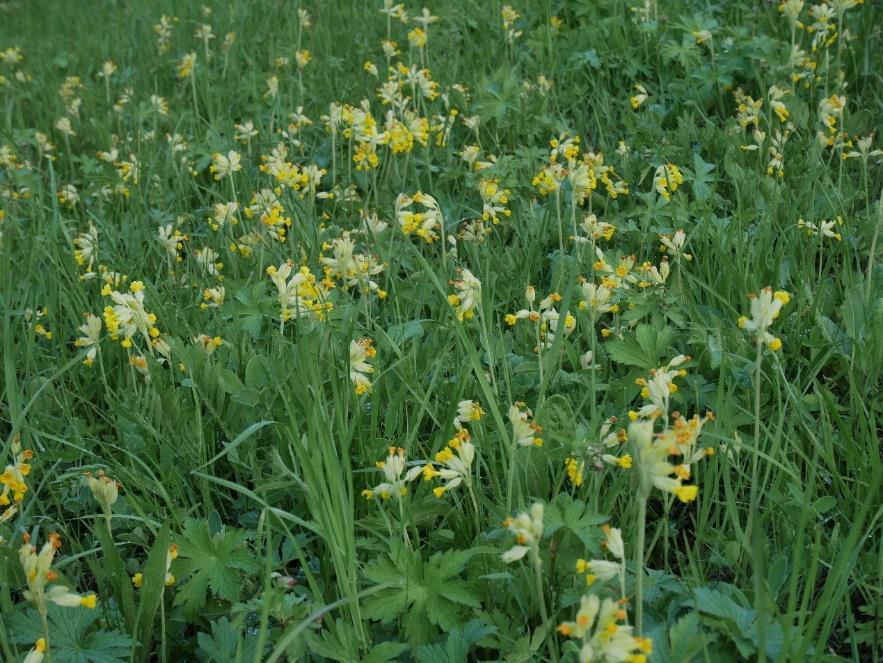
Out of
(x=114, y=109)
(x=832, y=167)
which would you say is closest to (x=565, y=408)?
(x=832, y=167)

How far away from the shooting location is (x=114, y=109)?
488 cm

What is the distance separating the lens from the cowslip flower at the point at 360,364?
2.22 m

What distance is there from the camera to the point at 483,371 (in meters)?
2.03

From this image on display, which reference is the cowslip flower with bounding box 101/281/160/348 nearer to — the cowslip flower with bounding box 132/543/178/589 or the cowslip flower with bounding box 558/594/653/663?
the cowslip flower with bounding box 132/543/178/589

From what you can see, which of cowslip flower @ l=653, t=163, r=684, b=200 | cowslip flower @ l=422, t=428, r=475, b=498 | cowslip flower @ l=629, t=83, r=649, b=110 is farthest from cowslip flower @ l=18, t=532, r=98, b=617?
cowslip flower @ l=629, t=83, r=649, b=110

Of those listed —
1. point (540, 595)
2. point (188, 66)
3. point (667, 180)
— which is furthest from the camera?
point (188, 66)

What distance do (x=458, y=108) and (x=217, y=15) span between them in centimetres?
268

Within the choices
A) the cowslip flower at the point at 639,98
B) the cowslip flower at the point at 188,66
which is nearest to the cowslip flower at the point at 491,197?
the cowslip flower at the point at 639,98

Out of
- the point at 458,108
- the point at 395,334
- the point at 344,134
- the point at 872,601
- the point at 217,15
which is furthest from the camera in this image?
the point at 217,15

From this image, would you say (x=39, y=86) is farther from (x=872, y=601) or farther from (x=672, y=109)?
(x=872, y=601)

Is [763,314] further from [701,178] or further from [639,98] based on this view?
[639,98]

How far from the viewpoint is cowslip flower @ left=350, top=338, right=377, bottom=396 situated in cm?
222

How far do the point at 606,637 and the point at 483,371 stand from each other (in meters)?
0.76

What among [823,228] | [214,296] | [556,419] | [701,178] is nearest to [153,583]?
[556,419]
